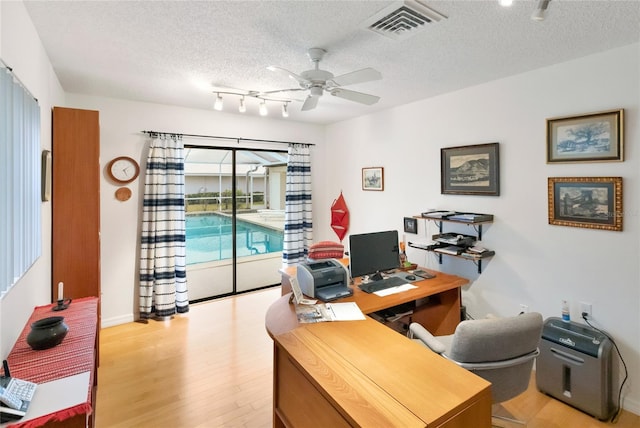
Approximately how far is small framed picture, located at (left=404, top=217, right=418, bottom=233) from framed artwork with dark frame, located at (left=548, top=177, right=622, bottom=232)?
4.54ft

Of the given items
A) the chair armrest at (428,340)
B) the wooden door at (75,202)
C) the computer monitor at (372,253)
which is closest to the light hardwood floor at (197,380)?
the wooden door at (75,202)

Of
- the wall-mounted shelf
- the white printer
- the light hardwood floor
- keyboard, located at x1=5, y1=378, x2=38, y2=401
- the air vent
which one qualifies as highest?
the air vent

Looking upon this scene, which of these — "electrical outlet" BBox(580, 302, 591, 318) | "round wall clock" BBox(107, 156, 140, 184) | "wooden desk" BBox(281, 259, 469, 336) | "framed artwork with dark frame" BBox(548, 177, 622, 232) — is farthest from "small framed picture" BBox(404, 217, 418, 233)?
"round wall clock" BBox(107, 156, 140, 184)

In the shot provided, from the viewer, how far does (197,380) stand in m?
2.66

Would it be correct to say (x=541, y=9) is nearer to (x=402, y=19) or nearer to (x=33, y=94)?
(x=402, y=19)

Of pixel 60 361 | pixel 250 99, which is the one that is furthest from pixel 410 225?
pixel 60 361

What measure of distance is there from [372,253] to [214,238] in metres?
2.77

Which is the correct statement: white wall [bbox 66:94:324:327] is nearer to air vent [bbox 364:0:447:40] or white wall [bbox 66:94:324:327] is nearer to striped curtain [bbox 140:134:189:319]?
striped curtain [bbox 140:134:189:319]

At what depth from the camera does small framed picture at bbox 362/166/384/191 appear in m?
4.22

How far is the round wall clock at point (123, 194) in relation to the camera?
370 cm

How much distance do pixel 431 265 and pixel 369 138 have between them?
188cm

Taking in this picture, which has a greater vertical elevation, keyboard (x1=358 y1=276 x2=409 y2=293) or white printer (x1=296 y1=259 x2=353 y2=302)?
white printer (x1=296 y1=259 x2=353 y2=302)

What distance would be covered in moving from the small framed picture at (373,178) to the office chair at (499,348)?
8.83 feet

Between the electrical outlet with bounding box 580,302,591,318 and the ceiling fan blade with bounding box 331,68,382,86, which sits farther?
the electrical outlet with bounding box 580,302,591,318
